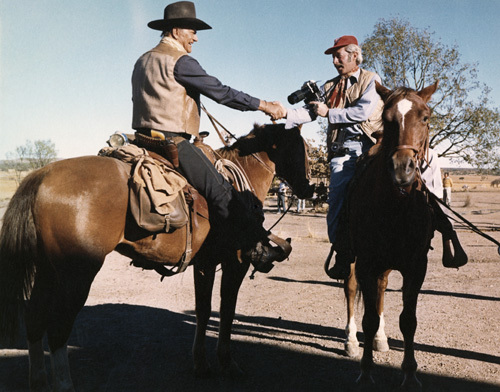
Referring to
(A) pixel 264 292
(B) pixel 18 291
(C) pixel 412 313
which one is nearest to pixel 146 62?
(B) pixel 18 291

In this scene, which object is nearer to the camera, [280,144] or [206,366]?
[206,366]

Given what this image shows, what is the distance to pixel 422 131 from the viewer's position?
3.61 m

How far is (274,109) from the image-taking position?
442 centimetres

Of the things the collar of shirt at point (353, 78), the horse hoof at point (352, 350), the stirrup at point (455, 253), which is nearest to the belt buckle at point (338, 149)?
the collar of shirt at point (353, 78)

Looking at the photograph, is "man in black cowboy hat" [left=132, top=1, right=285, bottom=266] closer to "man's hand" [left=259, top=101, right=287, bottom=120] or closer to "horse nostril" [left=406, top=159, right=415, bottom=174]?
"man's hand" [left=259, top=101, right=287, bottom=120]

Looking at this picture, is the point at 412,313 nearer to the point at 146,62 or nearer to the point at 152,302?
the point at 146,62

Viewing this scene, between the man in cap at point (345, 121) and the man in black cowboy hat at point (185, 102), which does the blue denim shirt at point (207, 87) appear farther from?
the man in cap at point (345, 121)

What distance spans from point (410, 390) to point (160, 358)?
2715mm

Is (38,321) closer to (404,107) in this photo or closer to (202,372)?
(202,372)

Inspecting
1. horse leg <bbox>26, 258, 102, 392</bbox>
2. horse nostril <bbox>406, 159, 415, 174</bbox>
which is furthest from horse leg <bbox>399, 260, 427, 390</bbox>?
horse leg <bbox>26, 258, 102, 392</bbox>

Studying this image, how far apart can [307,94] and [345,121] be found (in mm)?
531

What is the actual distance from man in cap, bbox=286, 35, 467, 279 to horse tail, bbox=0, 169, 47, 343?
8.55ft

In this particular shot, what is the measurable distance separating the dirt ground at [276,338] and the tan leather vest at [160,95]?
8.44ft

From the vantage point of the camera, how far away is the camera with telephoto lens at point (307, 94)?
15.7 feet
